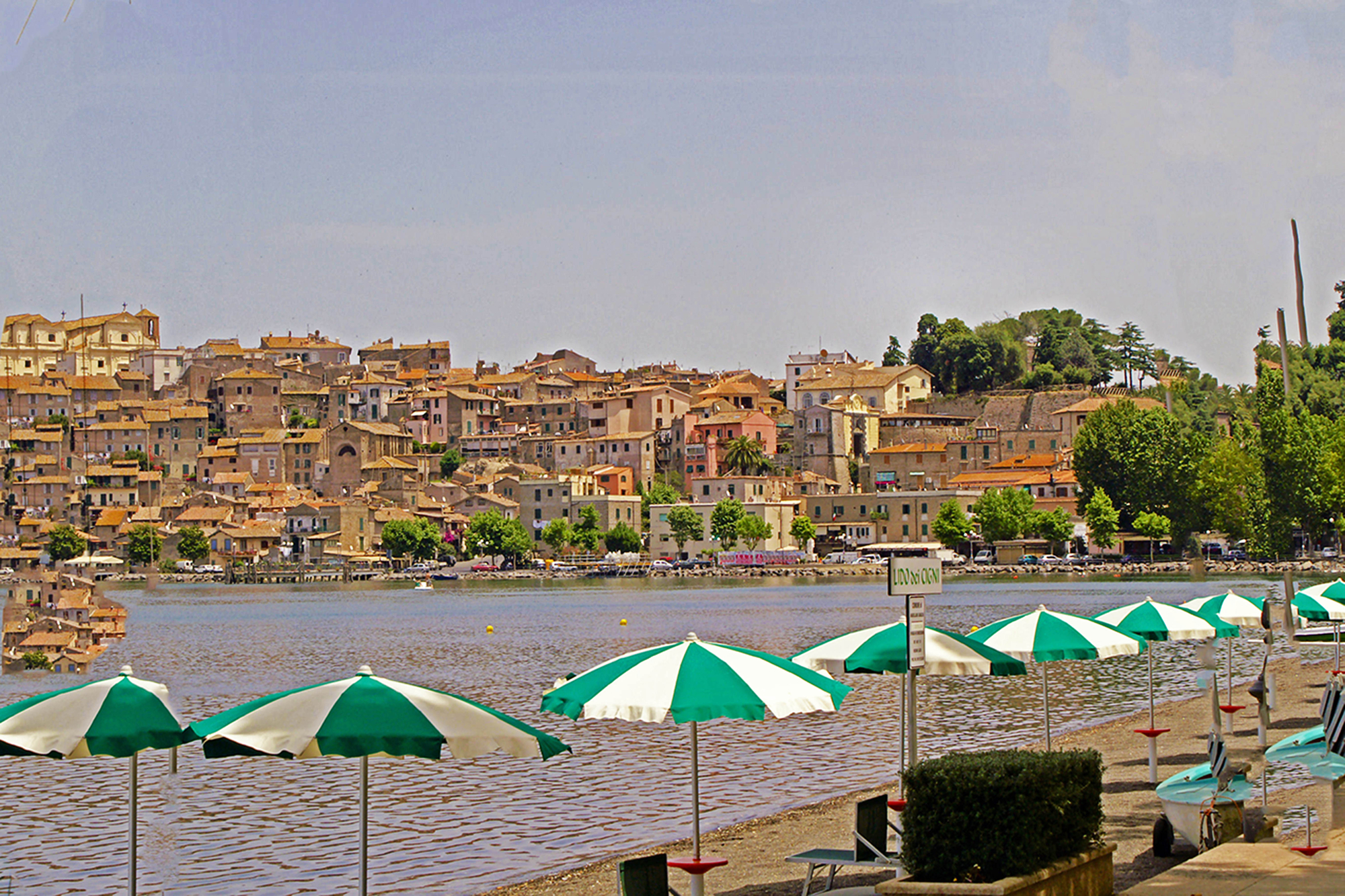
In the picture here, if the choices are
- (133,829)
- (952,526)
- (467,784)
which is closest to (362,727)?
(133,829)

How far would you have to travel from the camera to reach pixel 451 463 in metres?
132

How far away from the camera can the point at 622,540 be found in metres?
117

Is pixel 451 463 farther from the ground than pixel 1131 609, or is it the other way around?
pixel 451 463

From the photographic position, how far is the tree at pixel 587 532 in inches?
4555

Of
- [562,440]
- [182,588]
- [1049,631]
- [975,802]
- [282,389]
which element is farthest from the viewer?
[282,389]

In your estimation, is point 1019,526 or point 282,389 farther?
point 282,389

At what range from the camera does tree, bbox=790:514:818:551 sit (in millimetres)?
113500

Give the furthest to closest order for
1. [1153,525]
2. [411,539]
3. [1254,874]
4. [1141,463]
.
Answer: [411,539]
[1141,463]
[1153,525]
[1254,874]

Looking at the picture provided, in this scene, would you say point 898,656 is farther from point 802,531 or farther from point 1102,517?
point 802,531

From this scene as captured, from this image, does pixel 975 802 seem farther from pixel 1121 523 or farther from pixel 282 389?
pixel 282 389

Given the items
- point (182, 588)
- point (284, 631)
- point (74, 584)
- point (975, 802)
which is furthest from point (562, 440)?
point (975, 802)

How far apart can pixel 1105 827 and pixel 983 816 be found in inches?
192

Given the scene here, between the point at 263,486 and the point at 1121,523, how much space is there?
64.6 m

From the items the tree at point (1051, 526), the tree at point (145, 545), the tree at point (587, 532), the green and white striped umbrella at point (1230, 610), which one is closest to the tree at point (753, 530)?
the tree at point (587, 532)
